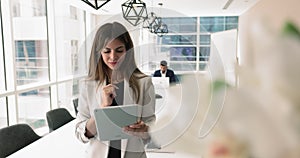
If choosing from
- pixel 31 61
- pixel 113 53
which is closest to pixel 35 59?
pixel 31 61

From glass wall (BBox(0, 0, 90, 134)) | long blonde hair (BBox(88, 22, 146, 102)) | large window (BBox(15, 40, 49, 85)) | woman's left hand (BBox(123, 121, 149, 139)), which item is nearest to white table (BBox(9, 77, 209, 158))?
woman's left hand (BBox(123, 121, 149, 139))

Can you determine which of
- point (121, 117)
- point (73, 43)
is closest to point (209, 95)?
point (121, 117)

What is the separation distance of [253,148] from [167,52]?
1928mm

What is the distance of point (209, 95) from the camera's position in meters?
0.38

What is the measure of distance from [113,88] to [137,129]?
0.20m

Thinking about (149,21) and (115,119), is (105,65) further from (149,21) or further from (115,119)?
(149,21)

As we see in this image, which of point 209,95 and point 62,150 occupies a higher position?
point 209,95

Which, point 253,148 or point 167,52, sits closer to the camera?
point 253,148

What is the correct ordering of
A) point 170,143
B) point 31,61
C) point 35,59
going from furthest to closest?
point 35,59
point 31,61
point 170,143

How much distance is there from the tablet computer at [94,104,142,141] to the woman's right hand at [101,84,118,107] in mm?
65

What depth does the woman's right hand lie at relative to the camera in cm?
124

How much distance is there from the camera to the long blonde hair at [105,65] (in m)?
1.22

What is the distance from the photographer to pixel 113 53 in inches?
48.0

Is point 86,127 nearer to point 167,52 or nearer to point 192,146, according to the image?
point 192,146
